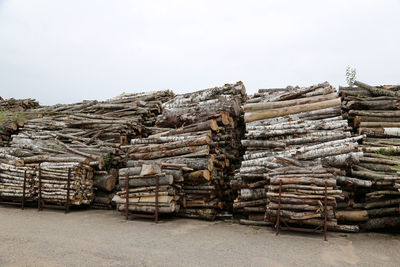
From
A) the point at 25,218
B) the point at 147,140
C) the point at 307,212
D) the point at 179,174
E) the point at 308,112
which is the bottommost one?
the point at 25,218

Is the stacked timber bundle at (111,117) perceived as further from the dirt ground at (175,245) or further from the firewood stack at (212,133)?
the dirt ground at (175,245)

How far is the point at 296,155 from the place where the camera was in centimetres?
927

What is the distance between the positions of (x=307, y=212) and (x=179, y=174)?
403 centimetres

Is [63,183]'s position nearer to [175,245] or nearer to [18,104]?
[175,245]

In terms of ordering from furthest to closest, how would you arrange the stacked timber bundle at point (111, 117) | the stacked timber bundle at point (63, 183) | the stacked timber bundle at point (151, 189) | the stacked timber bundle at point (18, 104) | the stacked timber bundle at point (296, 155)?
the stacked timber bundle at point (18, 104), the stacked timber bundle at point (111, 117), the stacked timber bundle at point (63, 183), the stacked timber bundle at point (151, 189), the stacked timber bundle at point (296, 155)

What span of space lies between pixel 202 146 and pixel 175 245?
4.08 m

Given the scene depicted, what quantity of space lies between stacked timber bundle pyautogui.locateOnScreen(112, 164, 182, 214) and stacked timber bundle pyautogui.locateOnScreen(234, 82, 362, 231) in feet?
6.83

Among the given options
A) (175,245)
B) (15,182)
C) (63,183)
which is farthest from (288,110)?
(15,182)

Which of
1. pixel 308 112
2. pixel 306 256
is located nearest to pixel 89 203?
pixel 306 256

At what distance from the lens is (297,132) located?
10.5 meters

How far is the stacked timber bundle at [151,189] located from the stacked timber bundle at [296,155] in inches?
82.0

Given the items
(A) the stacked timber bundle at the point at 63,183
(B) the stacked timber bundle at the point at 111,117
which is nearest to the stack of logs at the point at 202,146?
(B) the stacked timber bundle at the point at 111,117

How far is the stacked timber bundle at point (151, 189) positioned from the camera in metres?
9.19

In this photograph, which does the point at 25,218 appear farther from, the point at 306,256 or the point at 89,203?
the point at 306,256
